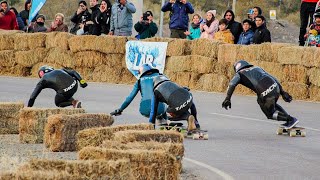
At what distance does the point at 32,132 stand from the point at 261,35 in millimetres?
10726

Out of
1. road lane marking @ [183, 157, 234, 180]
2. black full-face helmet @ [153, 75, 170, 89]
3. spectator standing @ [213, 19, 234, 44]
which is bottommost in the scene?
road lane marking @ [183, 157, 234, 180]

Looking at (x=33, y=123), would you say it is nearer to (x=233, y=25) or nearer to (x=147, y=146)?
(x=147, y=146)

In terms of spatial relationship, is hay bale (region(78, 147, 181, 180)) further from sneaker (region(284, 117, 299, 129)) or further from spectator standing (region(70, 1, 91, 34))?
spectator standing (region(70, 1, 91, 34))

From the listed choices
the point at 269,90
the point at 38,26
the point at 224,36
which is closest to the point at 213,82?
the point at 224,36

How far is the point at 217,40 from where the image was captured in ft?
83.5

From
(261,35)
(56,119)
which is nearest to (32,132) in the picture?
(56,119)

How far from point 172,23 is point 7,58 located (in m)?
5.27

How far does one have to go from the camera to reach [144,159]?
372 inches

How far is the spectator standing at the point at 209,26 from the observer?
2520 cm

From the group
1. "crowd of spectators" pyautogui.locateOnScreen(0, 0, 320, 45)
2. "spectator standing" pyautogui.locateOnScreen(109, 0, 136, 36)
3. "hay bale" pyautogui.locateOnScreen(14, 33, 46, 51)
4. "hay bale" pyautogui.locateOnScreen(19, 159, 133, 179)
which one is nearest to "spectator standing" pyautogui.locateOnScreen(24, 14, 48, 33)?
"crowd of spectators" pyautogui.locateOnScreen(0, 0, 320, 45)

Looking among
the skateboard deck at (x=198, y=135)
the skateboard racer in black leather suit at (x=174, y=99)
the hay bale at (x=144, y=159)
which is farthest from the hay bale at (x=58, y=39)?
the hay bale at (x=144, y=159)

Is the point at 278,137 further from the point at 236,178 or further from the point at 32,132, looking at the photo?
the point at 236,178

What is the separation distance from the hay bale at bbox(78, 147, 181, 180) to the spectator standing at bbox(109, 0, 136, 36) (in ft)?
56.6

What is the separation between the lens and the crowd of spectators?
24.6 metres
